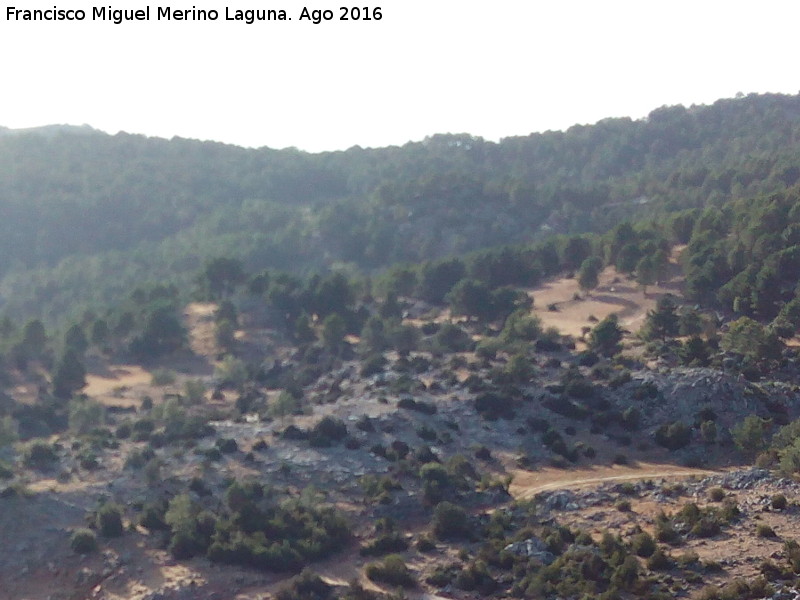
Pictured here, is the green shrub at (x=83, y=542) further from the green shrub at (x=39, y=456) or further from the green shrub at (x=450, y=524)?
the green shrub at (x=450, y=524)

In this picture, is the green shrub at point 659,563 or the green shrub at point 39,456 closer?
the green shrub at point 659,563

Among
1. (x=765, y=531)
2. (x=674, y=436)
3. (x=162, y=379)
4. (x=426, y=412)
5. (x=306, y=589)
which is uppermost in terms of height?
(x=426, y=412)

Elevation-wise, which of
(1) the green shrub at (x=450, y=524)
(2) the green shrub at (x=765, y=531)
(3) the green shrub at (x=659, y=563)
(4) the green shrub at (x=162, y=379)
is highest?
(4) the green shrub at (x=162, y=379)

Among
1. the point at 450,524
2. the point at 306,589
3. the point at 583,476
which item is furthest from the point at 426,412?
the point at 306,589

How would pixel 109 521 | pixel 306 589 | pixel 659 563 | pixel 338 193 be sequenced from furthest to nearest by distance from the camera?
pixel 338 193 → pixel 109 521 → pixel 306 589 → pixel 659 563

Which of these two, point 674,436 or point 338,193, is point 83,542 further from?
point 338,193

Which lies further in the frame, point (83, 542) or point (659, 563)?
point (83, 542)

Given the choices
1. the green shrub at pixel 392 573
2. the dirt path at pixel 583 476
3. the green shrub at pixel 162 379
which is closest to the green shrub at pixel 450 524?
the green shrub at pixel 392 573

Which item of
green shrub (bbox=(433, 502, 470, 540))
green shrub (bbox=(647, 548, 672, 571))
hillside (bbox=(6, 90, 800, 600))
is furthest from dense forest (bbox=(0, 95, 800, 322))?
green shrub (bbox=(647, 548, 672, 571))
